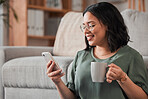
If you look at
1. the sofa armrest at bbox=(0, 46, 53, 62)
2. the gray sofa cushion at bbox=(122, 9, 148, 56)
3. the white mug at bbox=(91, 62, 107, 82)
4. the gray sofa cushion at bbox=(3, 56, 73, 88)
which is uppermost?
the gray sofa cushion at bbox=(122, 9, 148, 56)

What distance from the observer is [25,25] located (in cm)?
358

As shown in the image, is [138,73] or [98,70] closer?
[98,70]

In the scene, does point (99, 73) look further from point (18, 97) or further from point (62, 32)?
point (62, 32)

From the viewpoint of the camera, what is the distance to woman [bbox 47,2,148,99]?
3.81 ft

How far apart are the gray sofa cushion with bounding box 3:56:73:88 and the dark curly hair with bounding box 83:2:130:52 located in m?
0.48

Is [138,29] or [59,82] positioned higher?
[138,29]

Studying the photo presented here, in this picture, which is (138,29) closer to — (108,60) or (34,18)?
(108,60)

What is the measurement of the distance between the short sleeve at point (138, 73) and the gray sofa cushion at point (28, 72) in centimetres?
53

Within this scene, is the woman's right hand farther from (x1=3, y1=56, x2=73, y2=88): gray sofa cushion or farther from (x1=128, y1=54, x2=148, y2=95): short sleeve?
(x1=3, y1=56, x2=73, y2=88): gray sofa cushion

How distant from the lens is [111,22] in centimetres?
119

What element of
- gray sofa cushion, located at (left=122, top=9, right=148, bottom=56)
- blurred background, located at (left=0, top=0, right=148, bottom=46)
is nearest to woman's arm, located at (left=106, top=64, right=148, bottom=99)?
gray sofa cushion, located at (left=122, top=9, right=148, bottom=56)

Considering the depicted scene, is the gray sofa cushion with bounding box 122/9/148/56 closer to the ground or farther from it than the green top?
farther from it

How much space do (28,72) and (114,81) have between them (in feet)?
2.49

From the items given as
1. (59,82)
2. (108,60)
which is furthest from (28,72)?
(108,60)
